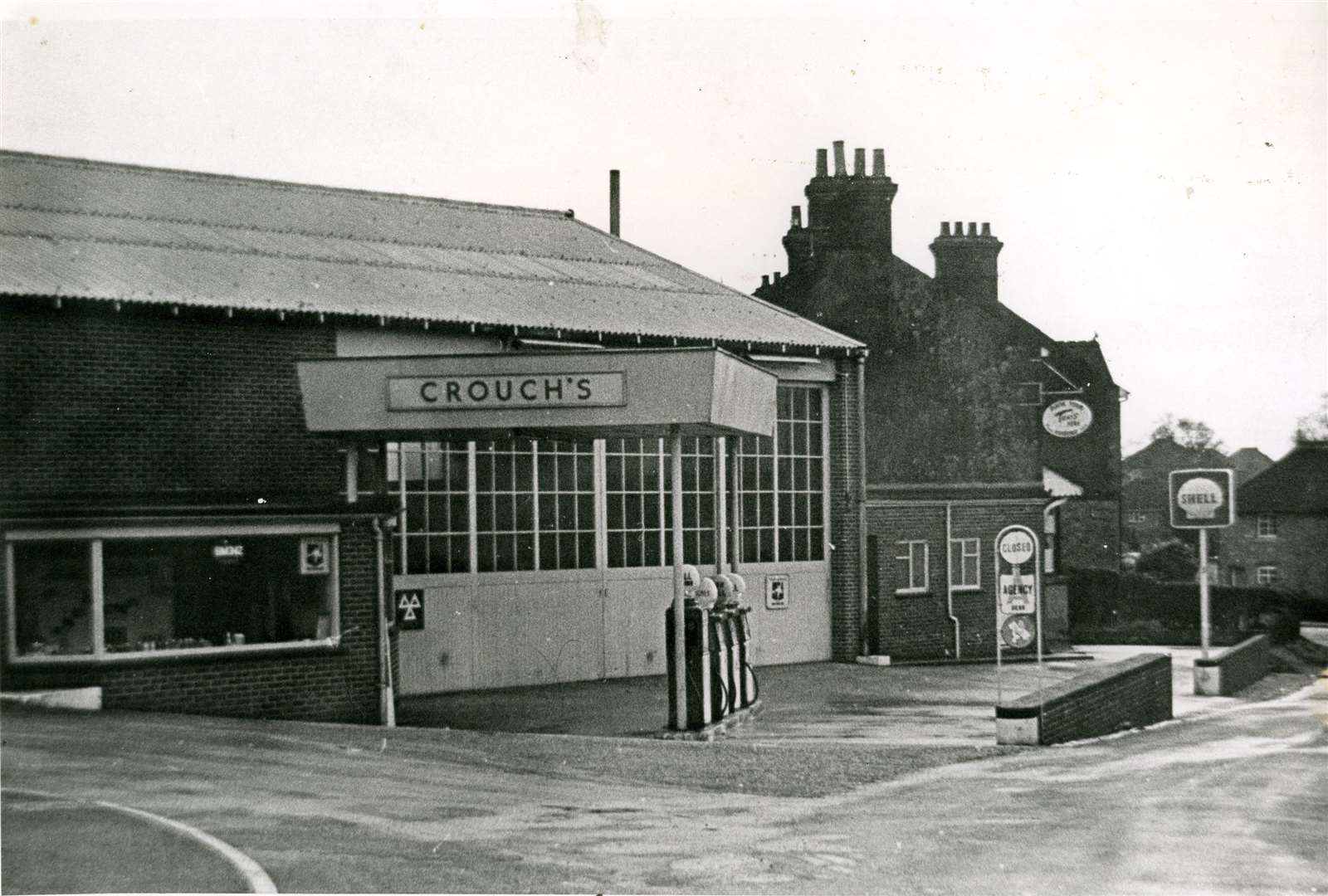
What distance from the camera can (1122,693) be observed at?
1838cm

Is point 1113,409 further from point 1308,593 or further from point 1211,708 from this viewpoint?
point 1211,708

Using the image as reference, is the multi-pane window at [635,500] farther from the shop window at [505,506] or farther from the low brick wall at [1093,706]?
the low brick wall at [1093,706]

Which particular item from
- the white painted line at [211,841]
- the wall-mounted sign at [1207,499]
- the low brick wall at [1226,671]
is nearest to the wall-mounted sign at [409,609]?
the white painted line at [211,841]

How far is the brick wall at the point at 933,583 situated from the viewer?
26.0 m

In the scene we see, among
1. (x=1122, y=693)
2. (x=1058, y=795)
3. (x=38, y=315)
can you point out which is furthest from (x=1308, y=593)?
(x=38, y=315)

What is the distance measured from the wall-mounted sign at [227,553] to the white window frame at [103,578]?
11cm

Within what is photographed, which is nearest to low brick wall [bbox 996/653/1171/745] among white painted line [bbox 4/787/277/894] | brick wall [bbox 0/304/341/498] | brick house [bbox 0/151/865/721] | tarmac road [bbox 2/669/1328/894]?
tarmac road [bbox 2/669/1328/894]

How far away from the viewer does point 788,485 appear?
24.9m

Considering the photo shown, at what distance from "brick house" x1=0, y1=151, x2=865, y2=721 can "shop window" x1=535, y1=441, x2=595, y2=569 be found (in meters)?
0.04

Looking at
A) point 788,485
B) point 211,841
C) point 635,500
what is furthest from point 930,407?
point 211,841

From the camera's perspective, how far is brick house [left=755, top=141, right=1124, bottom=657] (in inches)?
1057

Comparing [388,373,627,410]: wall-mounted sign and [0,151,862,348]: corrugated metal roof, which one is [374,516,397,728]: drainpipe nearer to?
[388,373,627,410]: wall-mounted sign

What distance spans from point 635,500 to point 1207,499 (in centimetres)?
846

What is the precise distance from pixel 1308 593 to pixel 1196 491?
16.3 metres
